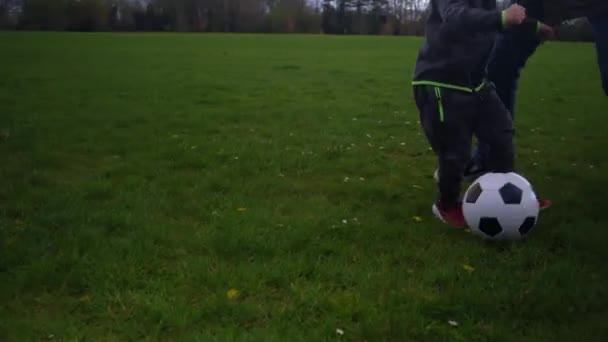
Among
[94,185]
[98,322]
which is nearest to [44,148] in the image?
[94,185]

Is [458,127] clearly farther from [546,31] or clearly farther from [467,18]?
[546,31]

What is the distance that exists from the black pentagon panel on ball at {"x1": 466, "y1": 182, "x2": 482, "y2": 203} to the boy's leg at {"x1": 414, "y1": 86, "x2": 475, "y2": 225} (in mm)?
247

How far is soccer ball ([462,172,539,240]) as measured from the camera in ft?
14.1

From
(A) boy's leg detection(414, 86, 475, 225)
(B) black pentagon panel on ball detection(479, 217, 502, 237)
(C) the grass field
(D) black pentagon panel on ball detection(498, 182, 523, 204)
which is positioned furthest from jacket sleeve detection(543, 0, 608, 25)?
(B) black pentagon panel on ball detection(479, 217, 502, 237)

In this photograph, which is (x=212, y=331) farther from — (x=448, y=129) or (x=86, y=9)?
(x=86, y=9)

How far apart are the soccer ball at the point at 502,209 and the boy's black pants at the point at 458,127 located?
1.15 feet

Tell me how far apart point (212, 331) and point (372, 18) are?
8104 cm

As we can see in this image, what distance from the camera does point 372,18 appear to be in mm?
81062

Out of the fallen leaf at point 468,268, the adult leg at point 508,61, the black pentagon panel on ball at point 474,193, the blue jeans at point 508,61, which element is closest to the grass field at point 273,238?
the fallen leaf at point 468,268

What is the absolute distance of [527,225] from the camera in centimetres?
436

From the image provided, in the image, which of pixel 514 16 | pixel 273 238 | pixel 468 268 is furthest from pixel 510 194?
pixel 273 238

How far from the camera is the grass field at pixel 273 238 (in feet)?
10.8

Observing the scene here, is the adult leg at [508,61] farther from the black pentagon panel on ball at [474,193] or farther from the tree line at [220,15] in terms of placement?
the tree line at [220,15]

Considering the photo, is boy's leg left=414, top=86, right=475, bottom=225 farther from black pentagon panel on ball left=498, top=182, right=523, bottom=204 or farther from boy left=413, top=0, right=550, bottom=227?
black pentagon panel on ball left=498, top=182, right=523, bottom=204
